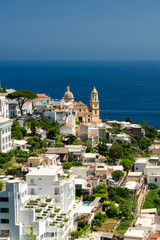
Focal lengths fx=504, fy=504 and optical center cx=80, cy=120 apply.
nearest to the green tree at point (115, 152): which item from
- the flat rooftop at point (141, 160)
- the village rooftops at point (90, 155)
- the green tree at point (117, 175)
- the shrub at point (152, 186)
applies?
the flat rooftop at point (141, 160)

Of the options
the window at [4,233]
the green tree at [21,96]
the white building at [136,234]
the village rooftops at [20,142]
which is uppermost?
the green tree at [21,96]

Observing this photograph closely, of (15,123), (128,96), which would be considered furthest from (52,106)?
(128,96)

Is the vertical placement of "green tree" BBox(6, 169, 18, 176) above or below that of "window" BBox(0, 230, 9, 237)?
above

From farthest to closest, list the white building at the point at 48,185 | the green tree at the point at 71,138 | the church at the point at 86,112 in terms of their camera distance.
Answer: the church at the point at 86,112 → the green tree at the point at 71,138 → the white building at the point at 48,185

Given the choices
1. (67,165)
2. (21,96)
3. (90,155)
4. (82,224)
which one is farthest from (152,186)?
(21,96)

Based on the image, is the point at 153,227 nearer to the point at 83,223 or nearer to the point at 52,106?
the point at 83,223

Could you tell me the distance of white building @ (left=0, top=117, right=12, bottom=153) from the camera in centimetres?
3328

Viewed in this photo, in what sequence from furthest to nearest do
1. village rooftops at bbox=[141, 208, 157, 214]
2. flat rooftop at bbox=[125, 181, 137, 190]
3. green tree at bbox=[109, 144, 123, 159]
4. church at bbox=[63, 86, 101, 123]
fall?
church at bbox=[63, 86, 101, 123] → green tree at bbox=[109, 144, 123, 159] → flat rooftop at bbox=[125, 181, 137, 190] → village rooftops at bbox=[141, 208, 157, 214]

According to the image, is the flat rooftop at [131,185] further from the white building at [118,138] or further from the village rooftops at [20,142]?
the white building at [118,138]

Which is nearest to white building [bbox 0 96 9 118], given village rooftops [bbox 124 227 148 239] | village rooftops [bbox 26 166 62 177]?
village rooftops [bbox 26 166 62 177]

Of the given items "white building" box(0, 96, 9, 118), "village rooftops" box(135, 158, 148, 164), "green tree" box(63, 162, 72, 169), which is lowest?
"village rooftops" box(135, 158, 148, 164)

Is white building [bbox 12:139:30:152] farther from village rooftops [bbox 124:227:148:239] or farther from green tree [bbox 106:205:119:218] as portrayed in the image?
village rooftops [bbox 124:227:148:239]

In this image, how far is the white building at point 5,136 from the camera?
33.3 meters

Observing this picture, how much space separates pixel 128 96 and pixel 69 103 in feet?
190
